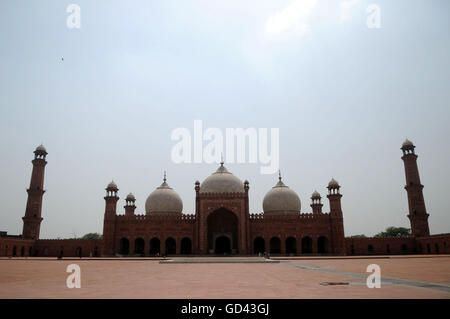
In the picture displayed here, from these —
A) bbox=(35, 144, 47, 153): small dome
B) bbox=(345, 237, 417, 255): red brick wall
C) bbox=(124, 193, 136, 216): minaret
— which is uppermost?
bbox=(35, 144, 47, 153): small dome

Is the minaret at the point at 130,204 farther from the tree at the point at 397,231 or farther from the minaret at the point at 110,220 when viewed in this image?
the tree at the point at 397,231

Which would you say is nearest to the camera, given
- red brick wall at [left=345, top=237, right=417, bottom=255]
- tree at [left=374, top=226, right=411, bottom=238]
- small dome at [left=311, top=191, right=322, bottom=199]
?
red brick wall at [left=345, top=237, right=417, bottom=255]

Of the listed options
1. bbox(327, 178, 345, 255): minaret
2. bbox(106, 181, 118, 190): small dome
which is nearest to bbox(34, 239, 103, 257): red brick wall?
bbox(106, 181, 118, 190): small dome

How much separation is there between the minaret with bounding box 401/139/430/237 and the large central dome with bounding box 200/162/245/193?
15851mm

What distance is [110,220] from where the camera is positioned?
1200 inches

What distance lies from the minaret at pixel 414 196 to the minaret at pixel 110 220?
27.2 metres

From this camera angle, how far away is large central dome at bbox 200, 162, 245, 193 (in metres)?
32.5

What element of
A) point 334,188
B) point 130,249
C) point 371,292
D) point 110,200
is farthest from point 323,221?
point 371,292

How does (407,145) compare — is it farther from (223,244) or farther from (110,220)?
(110,220)

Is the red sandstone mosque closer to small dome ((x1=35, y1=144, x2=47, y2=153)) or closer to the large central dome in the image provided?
the large central dome

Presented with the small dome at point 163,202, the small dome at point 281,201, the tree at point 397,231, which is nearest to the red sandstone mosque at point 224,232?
the small dome at point 281,201

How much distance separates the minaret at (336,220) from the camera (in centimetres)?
2975

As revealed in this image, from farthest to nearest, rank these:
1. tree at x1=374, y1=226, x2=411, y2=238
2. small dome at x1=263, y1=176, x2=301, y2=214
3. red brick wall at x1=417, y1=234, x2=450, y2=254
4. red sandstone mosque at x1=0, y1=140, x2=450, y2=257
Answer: tree at x1=374, y1=226, x2=411, y2=238
small dome at x1=263, y1=176, x2=301, y2=214
red sandstone mosque at x1=0, y1=140, x2=450, y2=257
red brick wall at x1=417, y1=234, x2=450, y2=254
